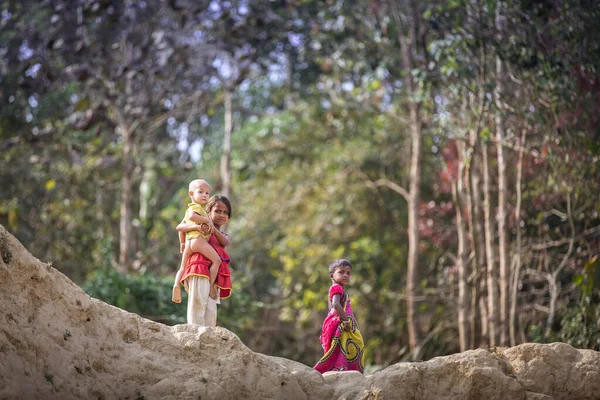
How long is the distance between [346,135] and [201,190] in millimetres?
Result: 10287

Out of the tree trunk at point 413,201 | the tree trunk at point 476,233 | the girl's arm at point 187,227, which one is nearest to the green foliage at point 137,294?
the tree trunk at point 413,201

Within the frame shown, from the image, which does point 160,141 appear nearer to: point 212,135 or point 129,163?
point 212,135

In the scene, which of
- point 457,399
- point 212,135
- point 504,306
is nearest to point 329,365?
point 457,399

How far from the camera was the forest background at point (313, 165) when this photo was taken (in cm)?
1123

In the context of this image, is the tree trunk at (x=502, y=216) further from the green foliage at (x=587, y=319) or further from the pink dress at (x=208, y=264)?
the pink dress at (x=208, y=264)

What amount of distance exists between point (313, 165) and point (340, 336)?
10338 mm

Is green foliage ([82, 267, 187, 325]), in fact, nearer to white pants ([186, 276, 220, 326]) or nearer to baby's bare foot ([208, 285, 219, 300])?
baby's bare foot ([208, 285, 219, 300])

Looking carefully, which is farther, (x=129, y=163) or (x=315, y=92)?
(x=315, y=92)

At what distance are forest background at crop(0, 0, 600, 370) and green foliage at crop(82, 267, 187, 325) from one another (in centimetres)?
3

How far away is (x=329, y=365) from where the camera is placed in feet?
22.4

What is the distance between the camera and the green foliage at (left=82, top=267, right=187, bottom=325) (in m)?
12.0

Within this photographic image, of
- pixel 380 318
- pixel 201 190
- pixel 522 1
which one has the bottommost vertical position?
pixel 201 190

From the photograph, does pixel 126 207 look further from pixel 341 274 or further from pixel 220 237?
pixel 341 274

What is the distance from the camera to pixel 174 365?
5.57m
